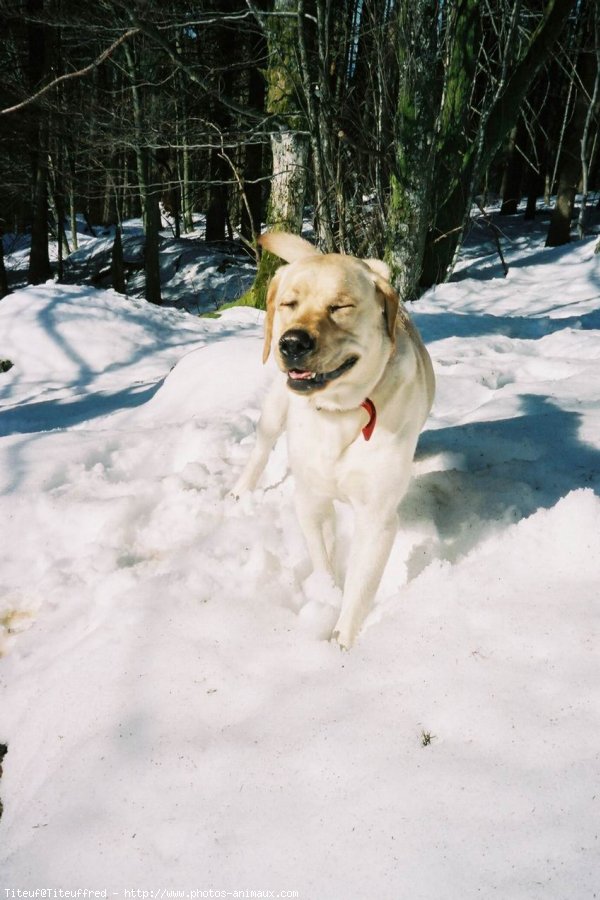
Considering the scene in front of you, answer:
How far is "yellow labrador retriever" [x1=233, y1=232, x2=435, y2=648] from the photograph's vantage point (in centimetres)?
200

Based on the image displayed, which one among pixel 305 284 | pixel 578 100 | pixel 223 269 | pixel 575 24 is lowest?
pixel 223 269

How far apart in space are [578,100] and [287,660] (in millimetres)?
14607

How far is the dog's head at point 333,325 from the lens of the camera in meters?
1.94

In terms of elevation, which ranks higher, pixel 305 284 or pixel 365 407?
pixel 305 284

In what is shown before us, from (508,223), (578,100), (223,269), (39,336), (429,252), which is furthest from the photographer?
(508,223)

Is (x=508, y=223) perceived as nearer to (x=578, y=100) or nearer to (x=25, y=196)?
(x=578, y=100)

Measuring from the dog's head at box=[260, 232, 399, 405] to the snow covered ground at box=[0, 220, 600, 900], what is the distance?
31.5 inches

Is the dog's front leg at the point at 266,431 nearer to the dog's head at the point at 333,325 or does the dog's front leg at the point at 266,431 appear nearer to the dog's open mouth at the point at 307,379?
the dog's head at the point at 333,325

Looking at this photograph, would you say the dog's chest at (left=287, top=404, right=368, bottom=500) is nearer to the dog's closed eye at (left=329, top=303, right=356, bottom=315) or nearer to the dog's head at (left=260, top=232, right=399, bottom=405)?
the dog's head at (left=260, top=232, right=399, bottom=405)

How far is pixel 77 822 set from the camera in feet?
4.63

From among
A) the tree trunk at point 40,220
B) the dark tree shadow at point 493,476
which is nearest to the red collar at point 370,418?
the dark tree shadow at point 493,476

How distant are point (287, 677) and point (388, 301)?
1321 mm

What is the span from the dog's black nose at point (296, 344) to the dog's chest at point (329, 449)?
0.37 metres

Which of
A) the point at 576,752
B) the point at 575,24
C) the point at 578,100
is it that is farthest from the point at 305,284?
the point at 578,100
